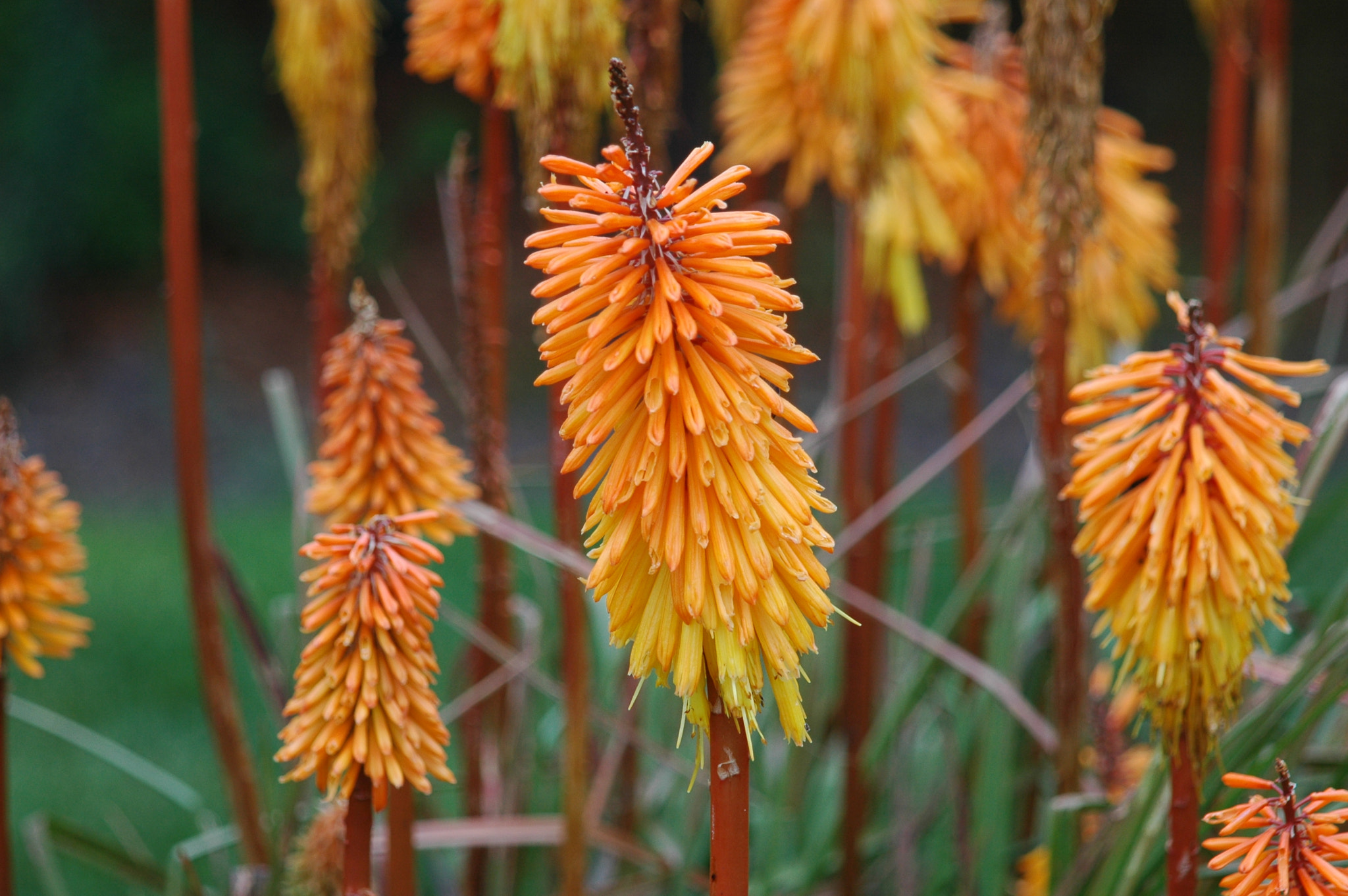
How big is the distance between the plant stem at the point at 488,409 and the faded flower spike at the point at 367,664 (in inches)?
24.6

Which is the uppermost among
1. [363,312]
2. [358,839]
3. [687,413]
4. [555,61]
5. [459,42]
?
[459,42]

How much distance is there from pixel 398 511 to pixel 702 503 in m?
0.60

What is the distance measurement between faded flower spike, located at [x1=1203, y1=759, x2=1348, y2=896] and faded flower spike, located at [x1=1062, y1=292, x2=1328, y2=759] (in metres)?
0.19

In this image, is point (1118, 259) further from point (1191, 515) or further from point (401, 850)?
point (401, 850)

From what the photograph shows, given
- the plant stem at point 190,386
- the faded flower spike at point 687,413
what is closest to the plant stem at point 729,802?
the faded flower spike at point 687,413

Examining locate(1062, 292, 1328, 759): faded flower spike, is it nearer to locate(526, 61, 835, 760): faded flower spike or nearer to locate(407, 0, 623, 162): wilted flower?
locate(526, 61, 835, 760): faded flower spike

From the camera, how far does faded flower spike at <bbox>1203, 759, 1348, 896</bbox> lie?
0.93m

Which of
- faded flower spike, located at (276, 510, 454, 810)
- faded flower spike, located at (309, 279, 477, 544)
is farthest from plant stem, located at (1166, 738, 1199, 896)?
faded flower spike, located at (309, 279, 477, 544)

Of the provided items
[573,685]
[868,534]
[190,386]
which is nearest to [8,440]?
[190,386]

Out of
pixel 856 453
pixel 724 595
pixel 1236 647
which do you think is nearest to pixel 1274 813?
pixel 1236 647

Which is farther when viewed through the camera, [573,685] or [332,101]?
[332,101]

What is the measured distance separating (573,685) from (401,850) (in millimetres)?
406

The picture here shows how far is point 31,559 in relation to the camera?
146 cm

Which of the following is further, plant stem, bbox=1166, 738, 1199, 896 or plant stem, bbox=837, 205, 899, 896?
plant stem, bbox=837, 205, 899, 896
